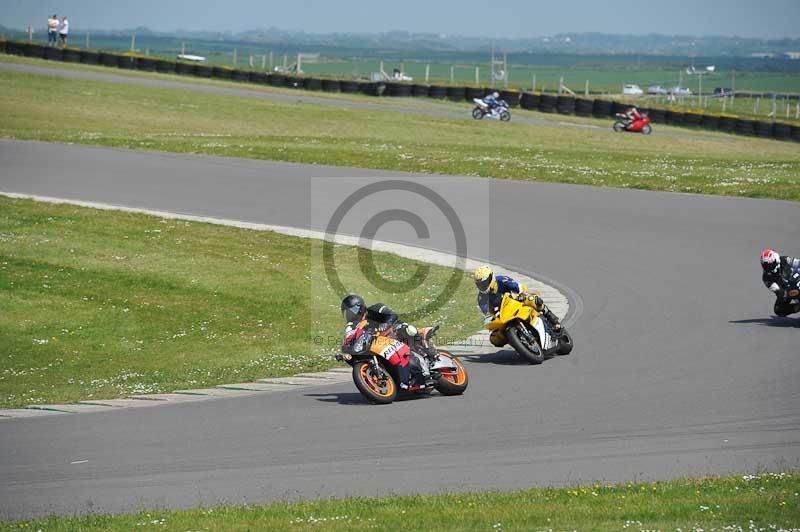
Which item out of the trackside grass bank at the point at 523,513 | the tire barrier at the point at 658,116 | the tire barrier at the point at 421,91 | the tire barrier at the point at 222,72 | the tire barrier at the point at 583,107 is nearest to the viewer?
the trackside grass bank at the point at 523,513

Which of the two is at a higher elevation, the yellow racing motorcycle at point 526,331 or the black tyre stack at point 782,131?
the black tyre stack at point 782,131

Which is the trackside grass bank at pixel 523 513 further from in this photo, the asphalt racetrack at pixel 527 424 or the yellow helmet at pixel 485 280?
the yellow helmet at pixel 485 280

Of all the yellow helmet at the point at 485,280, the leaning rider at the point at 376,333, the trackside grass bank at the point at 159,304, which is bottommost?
the trackside grass bank at the point at 159,304

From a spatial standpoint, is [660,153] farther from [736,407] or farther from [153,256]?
[736,407]

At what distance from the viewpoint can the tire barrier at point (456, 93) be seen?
6656 centimetres

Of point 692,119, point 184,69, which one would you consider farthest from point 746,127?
point 184,69

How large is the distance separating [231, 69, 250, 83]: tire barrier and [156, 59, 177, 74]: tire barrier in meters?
4.05

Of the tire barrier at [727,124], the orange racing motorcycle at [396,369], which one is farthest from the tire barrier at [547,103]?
the orange racing motorcycle at [396,369]

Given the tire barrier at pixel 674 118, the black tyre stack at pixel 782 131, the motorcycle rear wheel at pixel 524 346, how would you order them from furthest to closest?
the tire barrier at pixel 674 118 < the black tyre stack at pixel 782 131 < the motorcycle rear wheel at pixel 524 346

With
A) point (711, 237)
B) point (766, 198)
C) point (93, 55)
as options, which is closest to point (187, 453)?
point (711, 237)

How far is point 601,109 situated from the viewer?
60656 millimetres

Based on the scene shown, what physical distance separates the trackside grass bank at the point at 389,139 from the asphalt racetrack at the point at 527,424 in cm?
1213

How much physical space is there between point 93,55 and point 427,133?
3303 centimetres

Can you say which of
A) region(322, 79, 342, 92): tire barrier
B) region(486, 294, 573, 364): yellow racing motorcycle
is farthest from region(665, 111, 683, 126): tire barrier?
region(486, 294, 573, 364): yellow racing motorcycle
